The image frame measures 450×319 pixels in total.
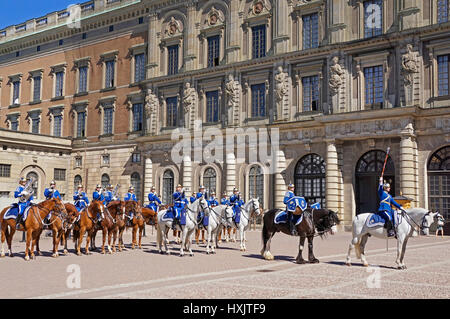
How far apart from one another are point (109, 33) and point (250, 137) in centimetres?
2095

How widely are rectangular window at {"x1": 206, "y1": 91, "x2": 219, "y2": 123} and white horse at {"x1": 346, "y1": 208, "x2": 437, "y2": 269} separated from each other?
86.3ft

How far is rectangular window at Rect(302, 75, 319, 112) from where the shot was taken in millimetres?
36531

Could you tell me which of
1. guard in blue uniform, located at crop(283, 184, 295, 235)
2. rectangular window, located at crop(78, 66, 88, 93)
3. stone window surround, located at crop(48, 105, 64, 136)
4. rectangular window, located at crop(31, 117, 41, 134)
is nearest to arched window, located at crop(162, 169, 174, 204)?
rectangular window, located at crop(78, 66, 88, 93)

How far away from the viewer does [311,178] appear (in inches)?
1431

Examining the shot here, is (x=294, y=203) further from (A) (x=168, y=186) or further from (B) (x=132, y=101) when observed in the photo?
(B) (x=132, y=101)

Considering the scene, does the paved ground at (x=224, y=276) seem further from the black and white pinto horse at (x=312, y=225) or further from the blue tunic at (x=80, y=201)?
the blue tunic at (x=80, y=201)

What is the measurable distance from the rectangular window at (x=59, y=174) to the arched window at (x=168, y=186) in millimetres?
13188

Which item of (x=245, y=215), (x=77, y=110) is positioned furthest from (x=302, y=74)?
(x=77, y=110)

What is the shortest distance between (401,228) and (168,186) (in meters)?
30.8

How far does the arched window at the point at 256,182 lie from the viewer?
38.4m

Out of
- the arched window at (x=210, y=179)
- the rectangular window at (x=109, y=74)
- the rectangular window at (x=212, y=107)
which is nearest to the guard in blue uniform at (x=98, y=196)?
the arched window at (x=210, y=179)

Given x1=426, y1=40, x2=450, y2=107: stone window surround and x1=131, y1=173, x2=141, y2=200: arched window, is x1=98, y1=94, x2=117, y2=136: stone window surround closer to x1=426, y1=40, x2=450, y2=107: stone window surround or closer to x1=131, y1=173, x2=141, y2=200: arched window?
x1=131, y1=173, x2=141, y2=200: arched window

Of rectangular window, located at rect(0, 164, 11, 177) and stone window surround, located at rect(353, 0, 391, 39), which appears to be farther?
rectangular window, located at rect(0, 164, 11, 177)
